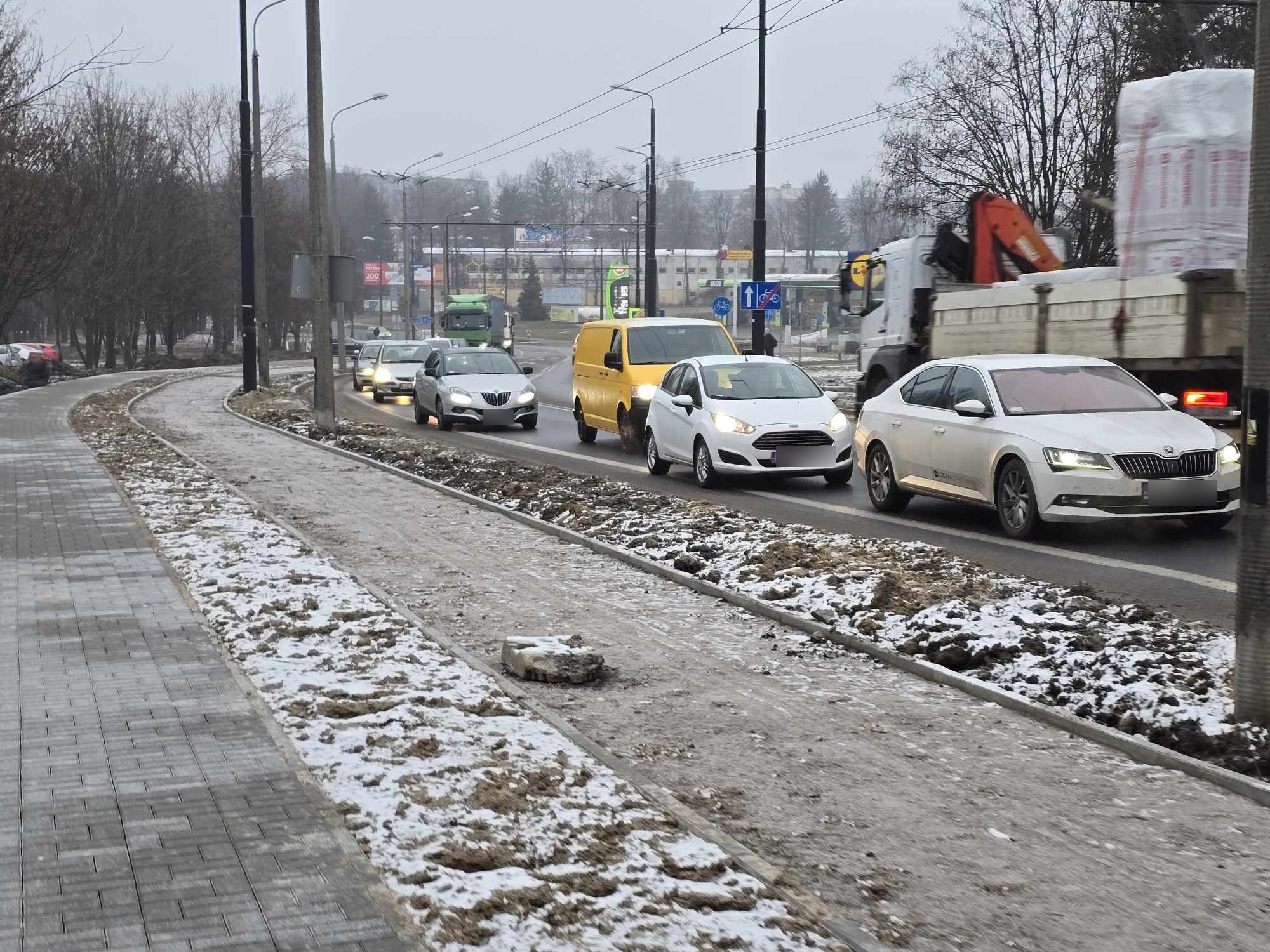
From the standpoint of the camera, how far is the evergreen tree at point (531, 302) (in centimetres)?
14150

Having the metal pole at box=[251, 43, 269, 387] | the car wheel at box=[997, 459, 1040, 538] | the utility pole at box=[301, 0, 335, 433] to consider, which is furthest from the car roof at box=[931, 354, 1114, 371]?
the metal pole at box=[251, 43, 269, 387]

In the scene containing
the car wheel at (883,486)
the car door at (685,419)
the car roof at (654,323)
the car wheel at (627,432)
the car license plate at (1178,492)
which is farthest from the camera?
the car roof at (654,323)

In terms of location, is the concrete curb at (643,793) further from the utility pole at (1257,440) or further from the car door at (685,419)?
the car door at (685,419)

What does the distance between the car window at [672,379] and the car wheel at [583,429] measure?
15.9 ft

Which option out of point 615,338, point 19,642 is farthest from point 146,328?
point 19,642

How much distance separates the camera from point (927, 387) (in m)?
13.1

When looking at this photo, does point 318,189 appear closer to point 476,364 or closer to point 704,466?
point 476,364

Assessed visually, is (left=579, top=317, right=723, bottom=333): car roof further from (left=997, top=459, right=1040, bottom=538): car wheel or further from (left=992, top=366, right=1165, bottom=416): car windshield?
(left=997, top=459, right=1040, bottom=538): car wheel

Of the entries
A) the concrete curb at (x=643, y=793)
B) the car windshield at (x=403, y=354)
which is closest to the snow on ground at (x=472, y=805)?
the concrete curb at (x=643, y=793)

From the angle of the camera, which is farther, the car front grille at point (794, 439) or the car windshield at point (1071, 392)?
the car front grille at point (794, 439)

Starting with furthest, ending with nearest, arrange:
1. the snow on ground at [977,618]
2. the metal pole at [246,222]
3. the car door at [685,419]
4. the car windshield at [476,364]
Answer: the metal pole at [246,222], the car windshield at [476,364], the car door at [685,419], the snow on ground at [977,618]

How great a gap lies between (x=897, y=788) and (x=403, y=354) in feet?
117

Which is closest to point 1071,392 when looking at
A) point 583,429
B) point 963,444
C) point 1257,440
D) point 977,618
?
point 963,444

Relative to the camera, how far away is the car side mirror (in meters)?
11.8
